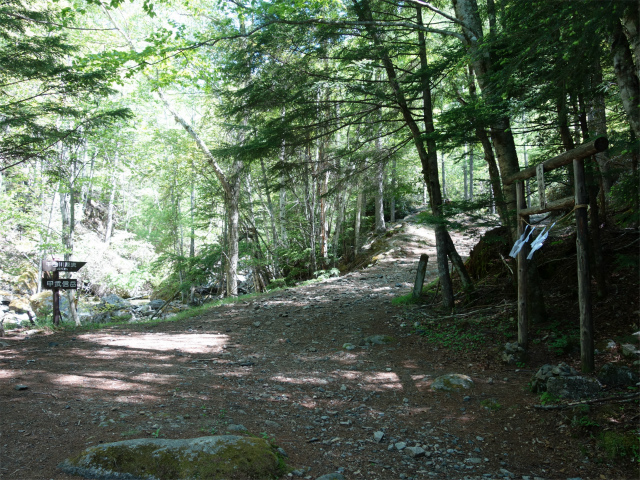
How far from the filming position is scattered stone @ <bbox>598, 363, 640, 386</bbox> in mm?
4234

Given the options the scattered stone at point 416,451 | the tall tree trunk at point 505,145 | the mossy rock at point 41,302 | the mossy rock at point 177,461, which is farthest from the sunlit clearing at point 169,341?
the mossy rock at point 41,302

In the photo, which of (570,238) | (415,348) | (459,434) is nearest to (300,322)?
(415,348)

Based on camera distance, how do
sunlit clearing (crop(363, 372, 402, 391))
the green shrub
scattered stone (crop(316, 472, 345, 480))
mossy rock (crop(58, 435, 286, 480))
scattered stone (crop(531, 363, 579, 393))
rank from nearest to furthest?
mossy rock (crop(58, 435, 286, 480))
scattered stone (crop(316, 472, 345, 480))
the green shrub
scattered stone (crop(531, 363, 579, 393))
sunlit clearing (crop(363, 372, 402, 391))

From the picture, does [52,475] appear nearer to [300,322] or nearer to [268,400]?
[268,400]

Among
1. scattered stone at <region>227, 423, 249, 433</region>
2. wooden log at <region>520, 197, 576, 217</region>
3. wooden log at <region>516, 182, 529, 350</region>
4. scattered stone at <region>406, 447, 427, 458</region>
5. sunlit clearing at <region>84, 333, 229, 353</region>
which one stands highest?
wooden log at <region>520, 197, 576, 217</region>

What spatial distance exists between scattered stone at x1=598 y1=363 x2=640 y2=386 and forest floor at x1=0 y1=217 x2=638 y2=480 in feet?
1.67

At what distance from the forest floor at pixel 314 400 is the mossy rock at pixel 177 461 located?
0.23 metres

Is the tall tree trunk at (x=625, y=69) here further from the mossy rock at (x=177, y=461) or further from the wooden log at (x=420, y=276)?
the mossy rock at (x=177, y=461)

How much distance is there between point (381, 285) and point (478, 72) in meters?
7.18

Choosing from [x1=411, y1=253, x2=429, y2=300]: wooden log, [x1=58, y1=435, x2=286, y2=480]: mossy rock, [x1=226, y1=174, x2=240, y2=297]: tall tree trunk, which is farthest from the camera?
[x1=226, y1=174, x2=240, y2=297]: tall tree trunk

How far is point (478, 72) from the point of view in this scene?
6473 mm

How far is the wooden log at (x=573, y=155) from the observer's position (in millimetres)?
4266

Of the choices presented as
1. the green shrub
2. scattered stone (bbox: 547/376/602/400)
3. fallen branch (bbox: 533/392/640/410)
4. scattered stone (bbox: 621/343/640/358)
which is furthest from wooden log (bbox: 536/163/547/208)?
the green shrub

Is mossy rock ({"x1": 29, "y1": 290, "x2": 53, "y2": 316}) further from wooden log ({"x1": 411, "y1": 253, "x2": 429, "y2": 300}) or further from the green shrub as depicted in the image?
the green shrub
